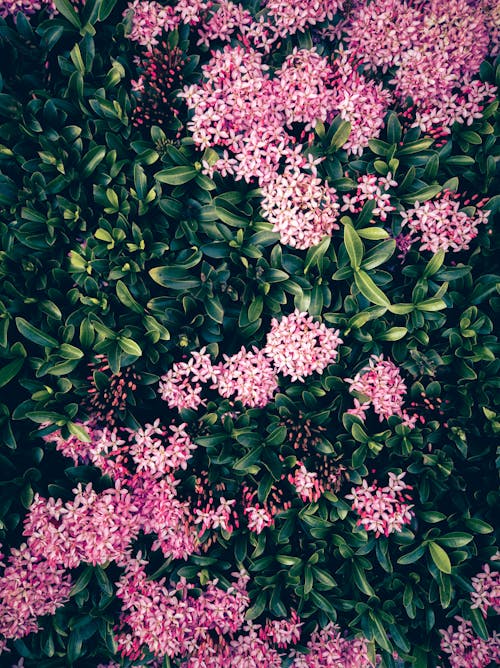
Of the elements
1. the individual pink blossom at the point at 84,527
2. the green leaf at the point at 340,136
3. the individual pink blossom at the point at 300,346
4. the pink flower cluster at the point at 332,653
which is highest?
the green leaf at the point at 340,136

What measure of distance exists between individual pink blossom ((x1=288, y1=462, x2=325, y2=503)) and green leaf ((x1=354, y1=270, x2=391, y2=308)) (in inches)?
42.3

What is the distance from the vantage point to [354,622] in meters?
2.86

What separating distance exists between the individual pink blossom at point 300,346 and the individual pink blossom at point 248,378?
3.2 inches

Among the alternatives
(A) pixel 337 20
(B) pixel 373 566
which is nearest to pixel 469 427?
(B) pixel 373 566

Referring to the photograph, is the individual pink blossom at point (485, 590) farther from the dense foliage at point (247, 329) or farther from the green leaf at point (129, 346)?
the green leaf at point (129, 346)

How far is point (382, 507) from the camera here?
2.63m

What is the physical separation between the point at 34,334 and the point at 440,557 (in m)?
2.74

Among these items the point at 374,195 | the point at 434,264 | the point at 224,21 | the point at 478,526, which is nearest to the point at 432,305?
the point at 434,264

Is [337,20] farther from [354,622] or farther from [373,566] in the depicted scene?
[354,622]

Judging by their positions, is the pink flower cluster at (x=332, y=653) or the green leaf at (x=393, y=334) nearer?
the green leaf at (x=393, y=334)

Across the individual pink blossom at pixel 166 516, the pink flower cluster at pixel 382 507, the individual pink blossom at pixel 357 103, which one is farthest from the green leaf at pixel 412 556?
the individual pink blossom at pixel 357 103

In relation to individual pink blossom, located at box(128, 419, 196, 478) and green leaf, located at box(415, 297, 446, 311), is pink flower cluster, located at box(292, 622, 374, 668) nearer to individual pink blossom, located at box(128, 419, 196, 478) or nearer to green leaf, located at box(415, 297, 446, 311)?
individual pink blossom, located at box(128, 419, 196, 478)

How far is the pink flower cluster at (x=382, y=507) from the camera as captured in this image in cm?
260

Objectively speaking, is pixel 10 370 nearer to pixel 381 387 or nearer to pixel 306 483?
pixel 306 483
